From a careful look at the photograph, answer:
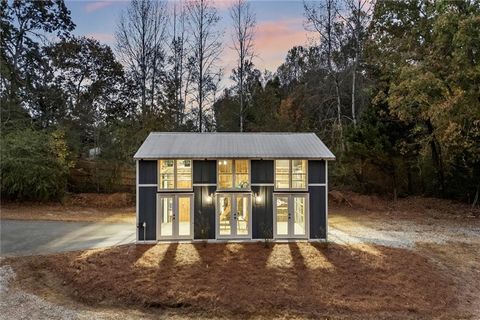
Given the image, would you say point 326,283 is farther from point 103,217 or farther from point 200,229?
point 103,217

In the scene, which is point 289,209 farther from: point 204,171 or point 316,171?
point 204,171

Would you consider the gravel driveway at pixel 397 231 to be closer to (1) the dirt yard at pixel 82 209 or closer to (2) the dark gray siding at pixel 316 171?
(2) the dark gray siding at pixel 316 171

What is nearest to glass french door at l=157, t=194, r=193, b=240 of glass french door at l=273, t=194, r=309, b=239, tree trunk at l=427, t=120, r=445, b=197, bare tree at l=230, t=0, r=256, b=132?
glass french door at l=273, t=194, r=309, b=239

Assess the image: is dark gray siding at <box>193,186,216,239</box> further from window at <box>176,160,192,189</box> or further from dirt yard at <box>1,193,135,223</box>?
dirt yard at <box>1,193,135,223</box>

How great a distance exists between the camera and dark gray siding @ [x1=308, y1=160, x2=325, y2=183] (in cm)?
1025

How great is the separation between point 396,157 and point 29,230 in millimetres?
16998

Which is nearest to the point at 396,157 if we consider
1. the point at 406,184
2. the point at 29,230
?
the point at 406,184

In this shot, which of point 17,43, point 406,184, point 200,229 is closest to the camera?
point 200,229

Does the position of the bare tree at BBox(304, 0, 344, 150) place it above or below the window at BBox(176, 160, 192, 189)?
above

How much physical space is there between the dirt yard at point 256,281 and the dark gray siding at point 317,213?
46cm

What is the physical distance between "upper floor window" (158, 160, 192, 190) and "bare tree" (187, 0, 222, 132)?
9.84 metres

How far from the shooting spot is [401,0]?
14.6 meters

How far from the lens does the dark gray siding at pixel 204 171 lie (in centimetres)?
1012

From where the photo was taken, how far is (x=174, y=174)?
10.1 meters
